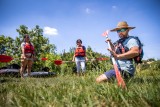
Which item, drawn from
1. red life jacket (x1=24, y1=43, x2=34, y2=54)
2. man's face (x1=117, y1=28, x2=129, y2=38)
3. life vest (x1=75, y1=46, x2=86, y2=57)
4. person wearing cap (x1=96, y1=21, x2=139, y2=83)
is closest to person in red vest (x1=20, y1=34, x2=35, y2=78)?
red life jacket (x1=24, y1=43, x2=34, y2=54)

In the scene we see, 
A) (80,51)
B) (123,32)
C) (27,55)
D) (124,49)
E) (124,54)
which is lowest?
(124,54)

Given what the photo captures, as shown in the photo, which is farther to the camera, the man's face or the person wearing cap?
the man's face

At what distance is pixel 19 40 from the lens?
2330 cm

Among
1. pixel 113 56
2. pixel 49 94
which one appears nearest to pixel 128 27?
pixel 113 56

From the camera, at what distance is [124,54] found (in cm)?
427

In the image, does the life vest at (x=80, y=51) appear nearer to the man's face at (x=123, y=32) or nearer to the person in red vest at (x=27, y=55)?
the person in red vest at (x=27, y=55)

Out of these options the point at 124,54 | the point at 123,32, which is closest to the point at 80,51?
the point at 123,32

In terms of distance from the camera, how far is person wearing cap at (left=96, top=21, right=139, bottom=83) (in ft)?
14.1

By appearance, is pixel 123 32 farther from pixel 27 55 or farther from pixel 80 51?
pixel 80 51

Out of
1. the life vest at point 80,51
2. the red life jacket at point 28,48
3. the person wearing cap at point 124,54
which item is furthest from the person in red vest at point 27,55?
the person wearing cap at point 124,54

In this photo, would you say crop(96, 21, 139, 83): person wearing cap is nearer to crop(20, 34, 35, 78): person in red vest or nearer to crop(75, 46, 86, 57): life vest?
crop(20, 34, 35, 78): person in red vest

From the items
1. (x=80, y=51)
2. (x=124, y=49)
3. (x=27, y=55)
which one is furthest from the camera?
(x=80, y=51)

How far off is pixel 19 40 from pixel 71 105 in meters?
21.8

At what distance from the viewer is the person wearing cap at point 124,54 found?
429cm
